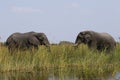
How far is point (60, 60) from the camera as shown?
18125 millimetres

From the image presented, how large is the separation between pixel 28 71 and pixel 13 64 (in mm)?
735

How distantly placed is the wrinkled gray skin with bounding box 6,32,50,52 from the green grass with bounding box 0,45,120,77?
10.2 feet

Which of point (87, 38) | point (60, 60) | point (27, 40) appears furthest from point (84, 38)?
point (60, 60)

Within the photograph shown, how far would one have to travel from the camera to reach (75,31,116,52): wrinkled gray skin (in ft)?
74.4

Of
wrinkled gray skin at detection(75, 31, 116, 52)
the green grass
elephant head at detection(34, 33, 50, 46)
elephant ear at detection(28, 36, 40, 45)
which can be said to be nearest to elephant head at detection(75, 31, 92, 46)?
wrinkled gray skin at detection(75, 31, 116, 52)

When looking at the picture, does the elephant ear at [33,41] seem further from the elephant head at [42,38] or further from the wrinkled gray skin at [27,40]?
the elephant head at [42,38]

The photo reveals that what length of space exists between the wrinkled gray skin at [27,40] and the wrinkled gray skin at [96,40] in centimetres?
180

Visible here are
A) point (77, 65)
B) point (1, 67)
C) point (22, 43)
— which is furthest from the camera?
point (22, 43)

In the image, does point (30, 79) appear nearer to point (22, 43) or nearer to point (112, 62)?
point (112, 62)

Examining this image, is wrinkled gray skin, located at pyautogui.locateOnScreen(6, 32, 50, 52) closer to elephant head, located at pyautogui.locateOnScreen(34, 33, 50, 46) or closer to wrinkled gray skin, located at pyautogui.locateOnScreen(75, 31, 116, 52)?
elephant head, located at pyautogui.locateOnScreen(34, 33, 50, 46)

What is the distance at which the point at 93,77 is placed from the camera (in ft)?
44.6

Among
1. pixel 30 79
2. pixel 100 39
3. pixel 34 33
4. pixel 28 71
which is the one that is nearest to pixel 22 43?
pixel 34 33

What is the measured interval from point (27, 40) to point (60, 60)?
5148 millimetres

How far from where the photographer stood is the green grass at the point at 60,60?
1706cm
